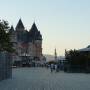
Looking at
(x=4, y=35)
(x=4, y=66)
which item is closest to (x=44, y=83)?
(x=4, y=66)

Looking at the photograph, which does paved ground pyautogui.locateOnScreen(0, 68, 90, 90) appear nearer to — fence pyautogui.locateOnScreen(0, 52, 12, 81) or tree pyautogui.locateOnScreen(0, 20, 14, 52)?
fence pyautogui.locateOnScreen(0, 52, 12, 81)

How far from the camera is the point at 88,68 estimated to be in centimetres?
6141

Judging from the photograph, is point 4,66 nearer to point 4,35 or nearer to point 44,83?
point 4,35

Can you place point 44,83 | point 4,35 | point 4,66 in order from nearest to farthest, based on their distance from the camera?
point 44,83, point 4,66, point 4,35

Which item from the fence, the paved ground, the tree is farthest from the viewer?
the tree

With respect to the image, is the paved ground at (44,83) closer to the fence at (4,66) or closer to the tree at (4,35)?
the fence at (4,66)

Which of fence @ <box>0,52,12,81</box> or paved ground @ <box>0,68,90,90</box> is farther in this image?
fence @ <box>0,52,12,81</box>

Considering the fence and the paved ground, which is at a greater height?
the fence

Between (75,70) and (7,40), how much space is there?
25882mm

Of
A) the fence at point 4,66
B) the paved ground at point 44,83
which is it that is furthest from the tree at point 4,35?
the paved ground at point 44,83

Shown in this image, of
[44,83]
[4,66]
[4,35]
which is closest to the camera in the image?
[44,83]

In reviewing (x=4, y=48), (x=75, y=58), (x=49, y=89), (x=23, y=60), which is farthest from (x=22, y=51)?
(x=49, y=89)

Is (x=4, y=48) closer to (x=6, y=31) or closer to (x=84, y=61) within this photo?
(x=6, y=31)

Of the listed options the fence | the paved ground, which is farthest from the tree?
the paved ground
